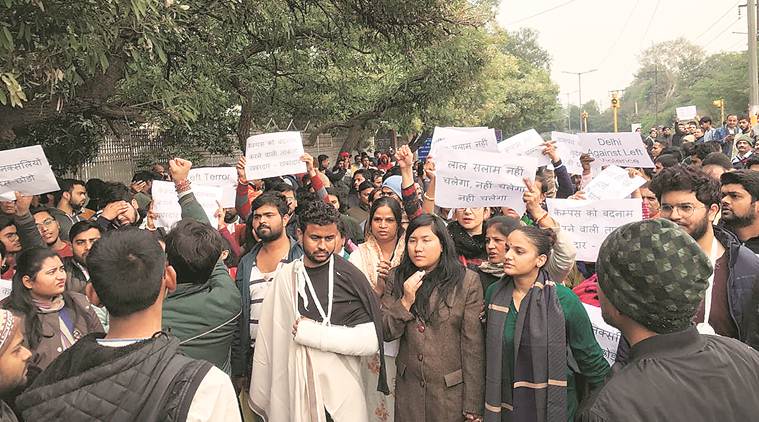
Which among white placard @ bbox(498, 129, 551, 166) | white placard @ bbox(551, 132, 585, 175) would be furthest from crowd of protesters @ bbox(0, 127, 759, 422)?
white placard @ bbox(551, 132, 585, 175)

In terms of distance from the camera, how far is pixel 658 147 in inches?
472

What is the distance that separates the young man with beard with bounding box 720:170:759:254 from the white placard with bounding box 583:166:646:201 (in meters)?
0.95

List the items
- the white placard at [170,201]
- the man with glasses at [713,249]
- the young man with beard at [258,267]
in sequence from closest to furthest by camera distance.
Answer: the man with glasses at [713,249] → the young man with beard at [258,267] → the white placard at [170,201]

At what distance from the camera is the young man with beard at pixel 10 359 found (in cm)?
205

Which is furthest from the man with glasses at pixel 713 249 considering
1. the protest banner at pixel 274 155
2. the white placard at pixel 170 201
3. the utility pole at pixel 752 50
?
the utility pole at pixel 752 50

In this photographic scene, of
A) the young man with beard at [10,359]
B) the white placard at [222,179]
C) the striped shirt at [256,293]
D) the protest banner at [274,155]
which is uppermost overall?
the protest banner at [274,155]

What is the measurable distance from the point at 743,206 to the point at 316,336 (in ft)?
8.32

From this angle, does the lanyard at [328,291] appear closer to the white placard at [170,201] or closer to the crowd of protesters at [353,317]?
the crowd of protesters at [353,317]

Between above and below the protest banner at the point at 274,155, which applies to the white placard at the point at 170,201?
below

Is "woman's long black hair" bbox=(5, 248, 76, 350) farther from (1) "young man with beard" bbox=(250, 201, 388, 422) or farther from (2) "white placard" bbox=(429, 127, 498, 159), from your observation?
(2) "white placard" bbox=(429, 127, 498, 159)

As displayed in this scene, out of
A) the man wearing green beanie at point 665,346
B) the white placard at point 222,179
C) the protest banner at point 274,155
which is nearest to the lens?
the man wearing green beanie at point 665,346

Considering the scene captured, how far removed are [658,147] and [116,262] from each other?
11457 mm

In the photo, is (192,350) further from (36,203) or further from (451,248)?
(36,203)

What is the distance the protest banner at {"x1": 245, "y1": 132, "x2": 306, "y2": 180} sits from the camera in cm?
600
